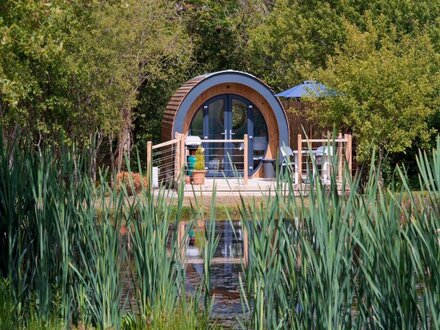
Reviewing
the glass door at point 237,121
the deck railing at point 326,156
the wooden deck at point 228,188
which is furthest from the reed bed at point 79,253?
the glass door at point 237,121

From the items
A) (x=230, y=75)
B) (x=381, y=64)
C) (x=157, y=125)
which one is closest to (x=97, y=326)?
(x=381, y=64)

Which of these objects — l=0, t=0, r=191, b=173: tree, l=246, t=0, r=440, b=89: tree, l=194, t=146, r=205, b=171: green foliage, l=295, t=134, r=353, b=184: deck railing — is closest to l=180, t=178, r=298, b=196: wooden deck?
l=194, t=146, r=205, b=171: green foliage

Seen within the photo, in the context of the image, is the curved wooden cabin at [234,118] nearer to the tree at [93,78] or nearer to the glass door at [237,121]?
the glass door at [237,121]

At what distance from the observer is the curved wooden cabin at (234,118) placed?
76.7 ft

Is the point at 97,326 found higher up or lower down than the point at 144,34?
lower down

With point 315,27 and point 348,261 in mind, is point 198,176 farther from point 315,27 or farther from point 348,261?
point 348,261

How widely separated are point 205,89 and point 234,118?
137cm

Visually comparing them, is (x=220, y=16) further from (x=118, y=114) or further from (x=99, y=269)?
(x=99, y=269)

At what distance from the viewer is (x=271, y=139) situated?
24.0 metres

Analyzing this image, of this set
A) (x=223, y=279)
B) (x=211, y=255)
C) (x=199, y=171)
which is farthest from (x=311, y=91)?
(x=211, y=255)

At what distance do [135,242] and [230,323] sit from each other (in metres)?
2.56

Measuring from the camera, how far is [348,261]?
5695 millimetres

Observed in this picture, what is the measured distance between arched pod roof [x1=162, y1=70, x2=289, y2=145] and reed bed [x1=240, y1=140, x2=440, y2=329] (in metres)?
16.4

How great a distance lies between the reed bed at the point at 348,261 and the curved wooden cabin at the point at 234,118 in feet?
56.4
